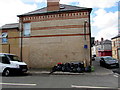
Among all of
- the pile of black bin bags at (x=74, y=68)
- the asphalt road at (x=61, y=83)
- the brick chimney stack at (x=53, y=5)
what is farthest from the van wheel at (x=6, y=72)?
the brick chimney stack at (x=53, y=5)

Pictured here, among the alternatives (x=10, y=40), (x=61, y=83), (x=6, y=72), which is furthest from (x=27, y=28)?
(x=61, y=83)

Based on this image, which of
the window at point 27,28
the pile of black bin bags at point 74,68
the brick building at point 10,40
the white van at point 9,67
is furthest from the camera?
the brick building at point 10,40

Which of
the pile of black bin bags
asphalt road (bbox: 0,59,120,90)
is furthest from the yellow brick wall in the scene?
asphalt road (bbox: 0,59,120,90)

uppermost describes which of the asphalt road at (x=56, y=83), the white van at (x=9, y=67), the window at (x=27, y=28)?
the window at (x=27, y=28)

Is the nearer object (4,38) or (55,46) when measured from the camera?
(55,46)

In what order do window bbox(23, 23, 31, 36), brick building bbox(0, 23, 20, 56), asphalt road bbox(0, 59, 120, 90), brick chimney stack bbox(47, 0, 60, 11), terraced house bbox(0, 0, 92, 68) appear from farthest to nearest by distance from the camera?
brick building bbox(0, 23, 20, 56)
window bbox(23, 23, 31, 36)
brick chimney stack bbox(47, 0, 60, 11)
terraced house bbox(0, 0, 92, 68)
asphalt road bbox(0, 59, 120, 90)

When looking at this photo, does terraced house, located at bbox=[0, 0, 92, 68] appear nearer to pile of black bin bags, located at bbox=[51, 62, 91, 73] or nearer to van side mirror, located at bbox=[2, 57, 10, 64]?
pile of black bin bags, located at bbox=[51, 62, 91, 73]

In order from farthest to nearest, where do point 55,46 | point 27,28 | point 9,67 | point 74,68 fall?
point 27,28, point 55,46, point 74,68, point 9,67

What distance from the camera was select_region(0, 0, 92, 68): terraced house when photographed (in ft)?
43.1

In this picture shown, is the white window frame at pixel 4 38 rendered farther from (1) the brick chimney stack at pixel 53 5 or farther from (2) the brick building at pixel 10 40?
(1) the brick chimney stack at pixel 53 5

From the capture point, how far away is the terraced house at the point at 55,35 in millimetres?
13148

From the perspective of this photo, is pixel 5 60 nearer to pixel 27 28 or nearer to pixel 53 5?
pixel 27 28

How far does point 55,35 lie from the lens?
45.8 ft

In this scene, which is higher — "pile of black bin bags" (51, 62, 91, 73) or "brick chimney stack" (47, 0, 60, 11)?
"brick chimney stack" (47, 0, 60, 11)
